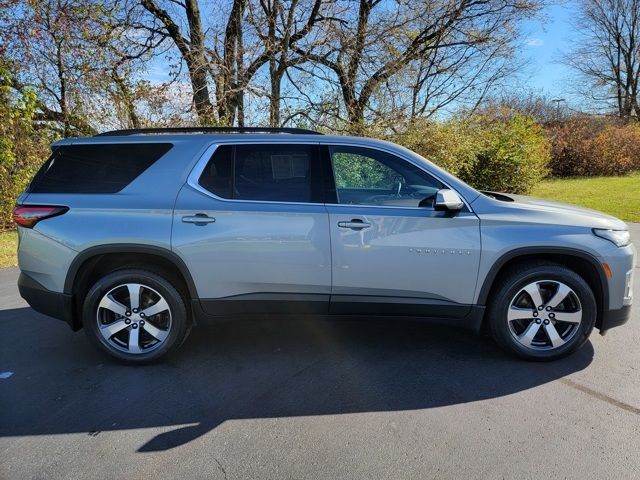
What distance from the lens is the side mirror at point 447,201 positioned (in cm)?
341

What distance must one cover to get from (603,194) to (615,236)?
52.5ft

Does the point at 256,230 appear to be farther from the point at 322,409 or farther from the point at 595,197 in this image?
the point at 595,197

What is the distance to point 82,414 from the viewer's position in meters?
3.04

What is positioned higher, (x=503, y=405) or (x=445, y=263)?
(x=445, y=263)

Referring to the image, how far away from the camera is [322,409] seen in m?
3.07

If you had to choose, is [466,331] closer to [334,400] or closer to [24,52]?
[334,400]

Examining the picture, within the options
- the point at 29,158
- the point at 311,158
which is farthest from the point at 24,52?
Answer: the point at 311,158

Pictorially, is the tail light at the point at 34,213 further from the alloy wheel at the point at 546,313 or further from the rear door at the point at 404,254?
the alloy wheel at the point at 546,313

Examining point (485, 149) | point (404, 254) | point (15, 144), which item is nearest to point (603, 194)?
point (485, 149)

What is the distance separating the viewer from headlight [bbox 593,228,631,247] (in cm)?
355

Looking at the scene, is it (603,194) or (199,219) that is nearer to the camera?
(199,219)

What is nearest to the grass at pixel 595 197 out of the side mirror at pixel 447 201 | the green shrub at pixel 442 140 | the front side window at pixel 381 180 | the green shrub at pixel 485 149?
the green shrub at pixel 485 149

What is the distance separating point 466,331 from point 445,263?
46.7 inches

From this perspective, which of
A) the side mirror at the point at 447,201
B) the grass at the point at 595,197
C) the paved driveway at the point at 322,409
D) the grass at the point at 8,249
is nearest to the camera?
the paved driveway at the point at 322,409
